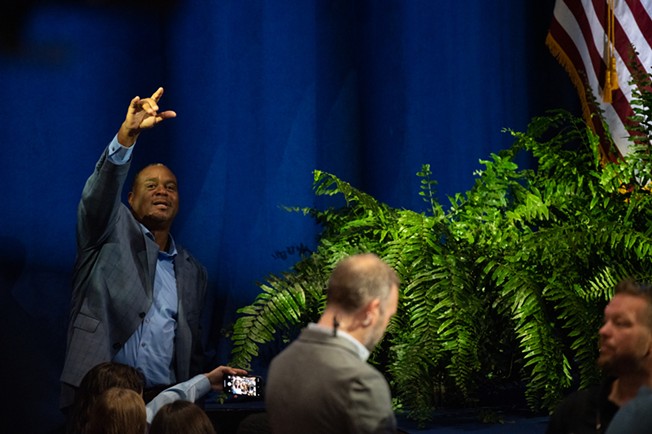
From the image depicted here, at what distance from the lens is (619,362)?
2.35m

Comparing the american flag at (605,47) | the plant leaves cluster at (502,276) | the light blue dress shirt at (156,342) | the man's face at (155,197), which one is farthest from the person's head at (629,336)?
the american flag at (605,47)

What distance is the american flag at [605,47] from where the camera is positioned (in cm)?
455

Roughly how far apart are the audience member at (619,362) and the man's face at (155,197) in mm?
1958

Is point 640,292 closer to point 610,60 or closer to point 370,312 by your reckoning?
point 370,312

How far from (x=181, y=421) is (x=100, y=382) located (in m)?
0.53

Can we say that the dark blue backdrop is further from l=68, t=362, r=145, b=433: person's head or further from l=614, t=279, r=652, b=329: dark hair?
l=614, t=279, r=652, b=329: dark hair

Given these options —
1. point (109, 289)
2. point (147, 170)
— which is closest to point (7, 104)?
point (147, 170)

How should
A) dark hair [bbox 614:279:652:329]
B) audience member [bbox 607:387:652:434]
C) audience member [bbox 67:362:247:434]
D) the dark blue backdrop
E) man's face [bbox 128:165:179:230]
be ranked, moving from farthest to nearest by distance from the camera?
the dark blue backdrop
man's face [bbox 128:165:179:230]
audience member [bbox 67:362:247:434]
dark hair [bbox 614:279:652:329]
audience member [bbox 607:387:652:434]

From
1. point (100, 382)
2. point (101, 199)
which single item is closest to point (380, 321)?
point (100, 382)

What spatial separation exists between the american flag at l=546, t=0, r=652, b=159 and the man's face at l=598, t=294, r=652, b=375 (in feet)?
7.04

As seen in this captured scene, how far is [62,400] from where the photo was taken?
3.65m

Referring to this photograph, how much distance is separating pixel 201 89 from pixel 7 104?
30.4 inches

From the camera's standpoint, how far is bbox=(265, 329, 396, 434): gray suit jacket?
214cm

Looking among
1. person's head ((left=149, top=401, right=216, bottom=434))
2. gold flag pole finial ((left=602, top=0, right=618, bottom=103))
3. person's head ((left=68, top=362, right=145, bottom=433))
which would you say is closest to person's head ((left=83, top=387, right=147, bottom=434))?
person's head ((left=149, top=401, right=216, bottom=434))
